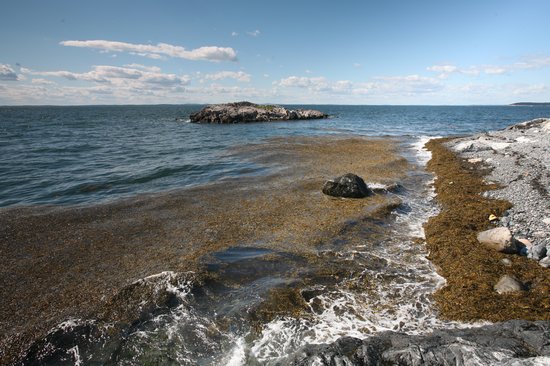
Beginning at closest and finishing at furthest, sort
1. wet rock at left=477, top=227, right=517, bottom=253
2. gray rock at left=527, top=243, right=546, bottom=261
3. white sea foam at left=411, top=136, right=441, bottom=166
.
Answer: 1. gray rock at left=527, top=243, right=546, bottom=261
2. wet rock at left=477, top=227, right=517, bottom=253
3. white sea foam at left=411, top=136, right=441, bottom=166

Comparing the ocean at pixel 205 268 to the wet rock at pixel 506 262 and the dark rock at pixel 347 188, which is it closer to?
the dark rock at pixel 347 188

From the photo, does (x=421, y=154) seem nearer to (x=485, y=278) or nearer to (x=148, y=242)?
(x=485, y=278)

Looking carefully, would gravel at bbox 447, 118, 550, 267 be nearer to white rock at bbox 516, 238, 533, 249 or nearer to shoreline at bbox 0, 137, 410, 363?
white rock at bbox 516, 238, 533, 249

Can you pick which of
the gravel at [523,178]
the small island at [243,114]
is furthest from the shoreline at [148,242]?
the small island at [243,114]

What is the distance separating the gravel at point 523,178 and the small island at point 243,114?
196ft

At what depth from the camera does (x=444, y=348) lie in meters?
5.66

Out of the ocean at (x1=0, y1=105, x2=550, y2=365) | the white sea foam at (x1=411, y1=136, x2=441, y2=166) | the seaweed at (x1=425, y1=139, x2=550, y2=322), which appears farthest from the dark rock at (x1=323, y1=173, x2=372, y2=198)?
the white sea foam at (x1=411, y1=136, x2=441, y2=166)

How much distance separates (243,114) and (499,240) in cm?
7896

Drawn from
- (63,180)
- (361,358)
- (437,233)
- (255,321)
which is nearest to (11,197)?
(63,180)

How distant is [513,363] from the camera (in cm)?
491

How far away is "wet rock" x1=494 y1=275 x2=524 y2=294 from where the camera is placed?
326 inches

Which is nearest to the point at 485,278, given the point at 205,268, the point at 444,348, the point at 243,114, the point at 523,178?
the point at 444,348

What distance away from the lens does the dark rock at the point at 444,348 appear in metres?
5.38

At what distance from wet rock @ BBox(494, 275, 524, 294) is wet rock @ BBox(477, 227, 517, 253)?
6.93ft
